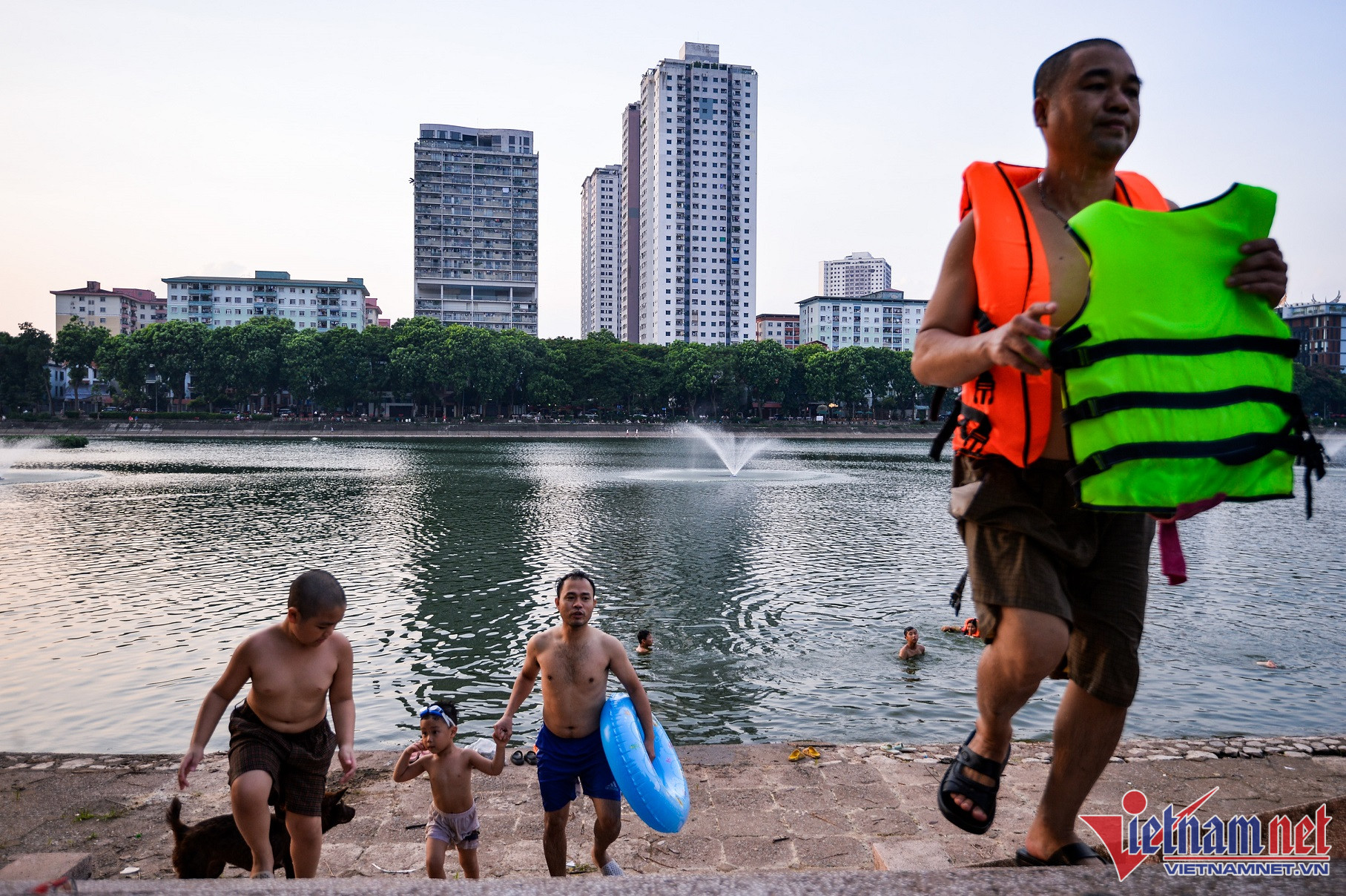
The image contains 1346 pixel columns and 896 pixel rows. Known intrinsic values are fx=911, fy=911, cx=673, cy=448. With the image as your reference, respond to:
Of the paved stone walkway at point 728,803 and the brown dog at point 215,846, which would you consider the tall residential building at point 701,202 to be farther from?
the brown dog at point 215,846

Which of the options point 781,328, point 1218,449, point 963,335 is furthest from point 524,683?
point 781,328

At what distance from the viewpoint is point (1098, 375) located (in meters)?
2.36

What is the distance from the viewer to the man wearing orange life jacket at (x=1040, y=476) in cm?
263

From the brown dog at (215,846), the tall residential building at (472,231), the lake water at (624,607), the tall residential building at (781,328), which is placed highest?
the tall residential building at (472,231)

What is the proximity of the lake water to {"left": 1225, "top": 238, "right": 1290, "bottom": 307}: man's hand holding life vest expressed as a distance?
772cm

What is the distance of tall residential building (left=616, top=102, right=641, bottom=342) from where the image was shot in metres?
187

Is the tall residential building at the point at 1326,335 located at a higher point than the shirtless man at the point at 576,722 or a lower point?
higher

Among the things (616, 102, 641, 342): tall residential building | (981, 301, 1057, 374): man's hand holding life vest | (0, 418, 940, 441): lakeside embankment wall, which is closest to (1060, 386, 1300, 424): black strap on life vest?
(981, 301, 1057, 374): man's hand holding life vest

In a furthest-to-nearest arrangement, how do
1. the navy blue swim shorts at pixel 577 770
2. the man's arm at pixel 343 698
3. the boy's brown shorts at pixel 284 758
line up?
the navy blue swim shorts at pixel 577 770 → the man's arm at pixel 343 698 → the boy's brown shorts at pixel 284 758

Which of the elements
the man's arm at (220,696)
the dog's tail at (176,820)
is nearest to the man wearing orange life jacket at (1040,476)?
the man's arm at (220,696)

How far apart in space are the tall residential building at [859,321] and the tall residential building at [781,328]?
220cm

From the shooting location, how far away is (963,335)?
2789mm

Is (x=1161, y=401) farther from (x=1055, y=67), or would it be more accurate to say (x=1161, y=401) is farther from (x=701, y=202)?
(x=701, y=202)

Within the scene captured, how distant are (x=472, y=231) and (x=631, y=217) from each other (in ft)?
117
